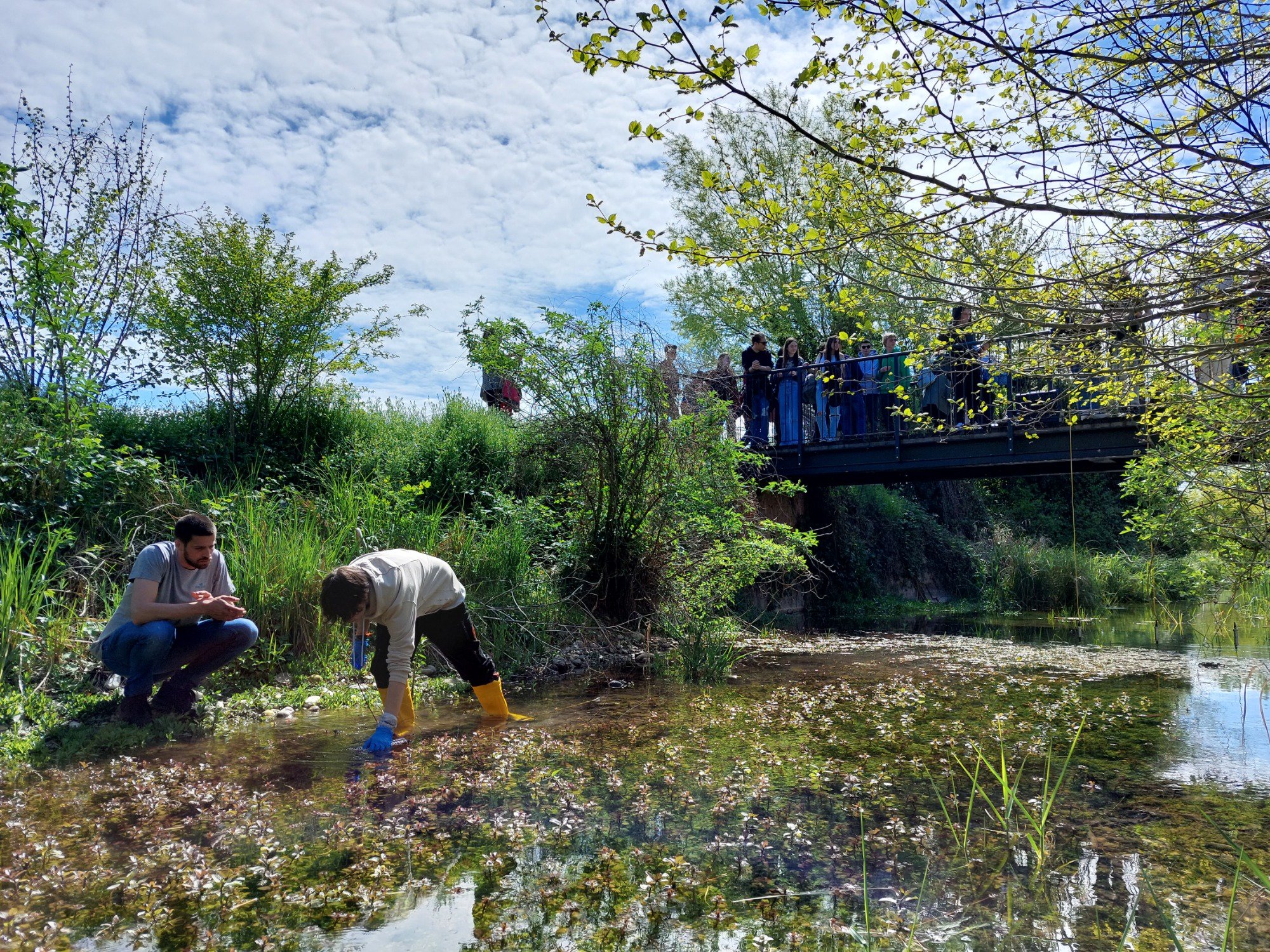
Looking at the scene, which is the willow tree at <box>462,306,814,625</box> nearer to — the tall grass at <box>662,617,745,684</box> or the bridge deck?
the tall grass at <box>662,617,745,684</box>

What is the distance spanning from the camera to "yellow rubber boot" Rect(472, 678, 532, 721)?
5.66 metres

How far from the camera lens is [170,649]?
5.08 metres

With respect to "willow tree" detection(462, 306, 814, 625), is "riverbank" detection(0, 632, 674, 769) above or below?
below

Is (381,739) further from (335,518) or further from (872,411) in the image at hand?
(872,411)

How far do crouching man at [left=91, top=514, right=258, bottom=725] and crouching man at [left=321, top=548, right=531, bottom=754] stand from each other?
986mm

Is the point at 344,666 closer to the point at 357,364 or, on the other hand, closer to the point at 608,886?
the point at 608,886

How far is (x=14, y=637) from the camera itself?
5.45 meters

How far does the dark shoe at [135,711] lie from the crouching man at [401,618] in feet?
4.53

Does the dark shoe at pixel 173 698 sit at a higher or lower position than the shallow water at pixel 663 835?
higher

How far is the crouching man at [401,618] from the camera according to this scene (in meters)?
4.41

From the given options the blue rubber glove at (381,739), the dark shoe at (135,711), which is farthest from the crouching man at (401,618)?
the dark shoe at (135,711)

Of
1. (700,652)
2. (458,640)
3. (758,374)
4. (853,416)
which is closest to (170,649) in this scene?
(458,640)

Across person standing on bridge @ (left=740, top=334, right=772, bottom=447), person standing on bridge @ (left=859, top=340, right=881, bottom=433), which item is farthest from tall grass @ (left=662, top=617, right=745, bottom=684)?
person standing on bridge @ (left=859, top=340, right=881, bottom=433)

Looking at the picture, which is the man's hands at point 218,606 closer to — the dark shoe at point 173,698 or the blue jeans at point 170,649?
the blue jeans at point 170,649
